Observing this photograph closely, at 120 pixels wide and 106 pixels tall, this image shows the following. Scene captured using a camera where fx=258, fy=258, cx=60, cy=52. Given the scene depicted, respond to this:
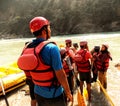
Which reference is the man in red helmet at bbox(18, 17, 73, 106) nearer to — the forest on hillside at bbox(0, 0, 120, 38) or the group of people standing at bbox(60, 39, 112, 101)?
the group of people standing at bbox(60, 39, 112, 101)

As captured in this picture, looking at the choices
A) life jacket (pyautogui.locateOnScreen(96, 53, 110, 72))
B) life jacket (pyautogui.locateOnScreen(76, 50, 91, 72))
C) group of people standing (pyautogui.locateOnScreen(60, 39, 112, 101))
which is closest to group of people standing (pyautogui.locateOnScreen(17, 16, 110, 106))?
group of people standing (pyautogui.locateOnScreen(60, 39, 112, 101))

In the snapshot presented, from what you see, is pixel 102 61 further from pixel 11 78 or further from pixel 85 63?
pixel 11 78

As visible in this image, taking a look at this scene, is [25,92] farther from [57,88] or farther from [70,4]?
[70,4]

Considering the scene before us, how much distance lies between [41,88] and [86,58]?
2.63 meters

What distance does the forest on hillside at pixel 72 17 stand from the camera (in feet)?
124

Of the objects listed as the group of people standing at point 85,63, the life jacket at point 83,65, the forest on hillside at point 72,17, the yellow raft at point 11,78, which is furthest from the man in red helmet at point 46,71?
the forest on hillside at point 72,17

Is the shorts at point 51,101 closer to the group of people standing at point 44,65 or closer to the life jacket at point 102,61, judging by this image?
the group of people standing at point 44,65

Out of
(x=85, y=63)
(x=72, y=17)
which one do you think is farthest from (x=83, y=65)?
(x=72, y=17)

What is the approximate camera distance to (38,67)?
92.4 inches

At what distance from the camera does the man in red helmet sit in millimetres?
2285

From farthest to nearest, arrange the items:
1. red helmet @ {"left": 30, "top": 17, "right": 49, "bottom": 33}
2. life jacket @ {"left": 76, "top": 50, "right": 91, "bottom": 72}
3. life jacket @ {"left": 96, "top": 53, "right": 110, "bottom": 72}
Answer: life jacket @ {"left": 96, "top": 53, "right": 110, "bottom": 72}
life jacket @ {"left": 76, "top": 50, "right": 91, "bottom": 72}
red helmet @ {"left": 30, "top": 17, "right": 49, "bottom": 33}

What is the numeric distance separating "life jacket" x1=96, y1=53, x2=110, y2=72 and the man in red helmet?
326cm

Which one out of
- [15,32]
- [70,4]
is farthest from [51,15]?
[15,32]

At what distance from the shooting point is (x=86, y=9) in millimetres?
43312
